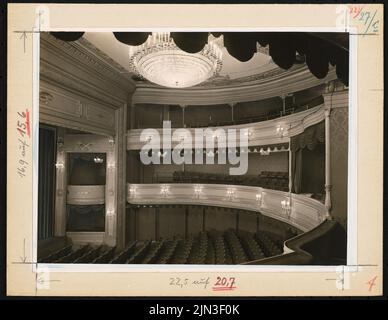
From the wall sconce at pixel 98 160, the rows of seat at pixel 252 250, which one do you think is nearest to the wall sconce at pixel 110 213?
the wall sconce at pixel 98 160

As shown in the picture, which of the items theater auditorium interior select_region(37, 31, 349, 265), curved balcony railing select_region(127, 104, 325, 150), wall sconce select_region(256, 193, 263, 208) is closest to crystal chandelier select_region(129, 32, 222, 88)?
theater auditorium interior select_region(37, 31, 349, 265)

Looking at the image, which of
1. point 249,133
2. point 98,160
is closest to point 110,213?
point 98,160

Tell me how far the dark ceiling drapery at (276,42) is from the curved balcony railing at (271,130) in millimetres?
1147

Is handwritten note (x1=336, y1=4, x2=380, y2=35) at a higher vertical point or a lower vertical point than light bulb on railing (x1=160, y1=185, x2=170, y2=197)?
higher

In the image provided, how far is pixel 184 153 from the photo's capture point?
13.0 feet

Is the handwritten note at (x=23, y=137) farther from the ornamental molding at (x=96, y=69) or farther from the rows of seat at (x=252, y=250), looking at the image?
the rows of seat at (x=252, y=250)

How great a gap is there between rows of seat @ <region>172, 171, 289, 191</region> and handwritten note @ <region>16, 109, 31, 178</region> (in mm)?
2256

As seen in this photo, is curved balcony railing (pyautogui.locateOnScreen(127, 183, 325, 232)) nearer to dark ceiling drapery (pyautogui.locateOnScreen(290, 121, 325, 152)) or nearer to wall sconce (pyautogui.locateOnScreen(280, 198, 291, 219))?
wall sconce (pyautogui.locateOnScreen(280, 198, 291, 219))

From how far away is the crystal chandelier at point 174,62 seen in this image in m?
2.19

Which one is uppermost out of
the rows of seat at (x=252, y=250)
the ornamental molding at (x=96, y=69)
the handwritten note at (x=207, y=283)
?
the ornamental molding at (x=96, y=69)

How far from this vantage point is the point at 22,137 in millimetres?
1808

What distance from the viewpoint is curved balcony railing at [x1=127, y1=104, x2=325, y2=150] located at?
3338 mm
